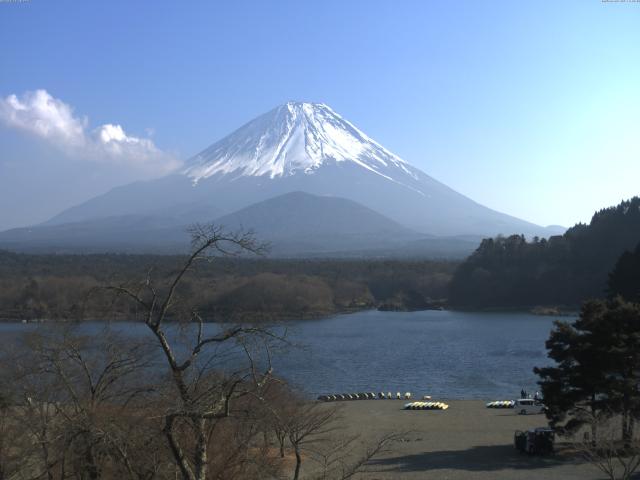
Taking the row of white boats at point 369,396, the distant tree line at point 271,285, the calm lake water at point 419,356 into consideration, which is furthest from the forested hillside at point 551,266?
the row of white boats at point 369,396

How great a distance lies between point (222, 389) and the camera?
3207 mm

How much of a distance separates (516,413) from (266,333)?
991 cm

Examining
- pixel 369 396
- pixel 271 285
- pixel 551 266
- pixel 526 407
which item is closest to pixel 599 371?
pixel 526 407

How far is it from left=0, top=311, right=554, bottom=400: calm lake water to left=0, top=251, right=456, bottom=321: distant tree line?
2.96 metres

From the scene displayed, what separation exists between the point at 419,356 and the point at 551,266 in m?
17.0

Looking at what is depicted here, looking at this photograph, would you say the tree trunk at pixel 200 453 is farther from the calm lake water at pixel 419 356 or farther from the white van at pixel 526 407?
the white van at pixel 526 407

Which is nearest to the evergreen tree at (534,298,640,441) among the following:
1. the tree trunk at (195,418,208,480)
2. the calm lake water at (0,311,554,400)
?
the calm lake water at (0,311,554,400)

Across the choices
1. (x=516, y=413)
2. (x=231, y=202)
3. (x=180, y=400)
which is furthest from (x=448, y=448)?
A: (x=231, y=202)

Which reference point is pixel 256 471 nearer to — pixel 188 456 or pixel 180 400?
pixel 188 456

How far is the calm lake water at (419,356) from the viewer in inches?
607

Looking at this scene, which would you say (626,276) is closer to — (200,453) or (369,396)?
(369,396)

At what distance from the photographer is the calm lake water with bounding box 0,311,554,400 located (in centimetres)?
1542

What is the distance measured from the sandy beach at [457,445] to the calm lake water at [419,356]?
1791mm

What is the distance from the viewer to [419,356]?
19.9 metres
